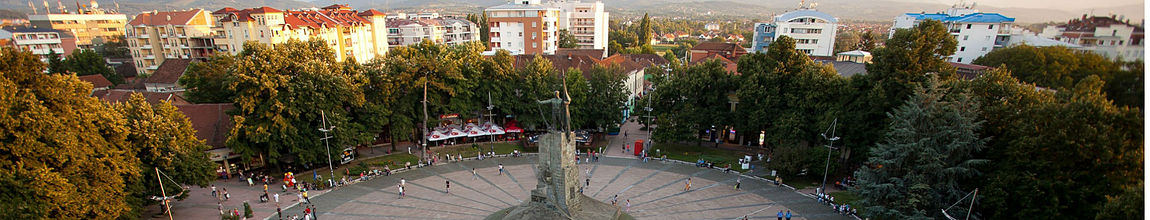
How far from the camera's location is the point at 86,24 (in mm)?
97562

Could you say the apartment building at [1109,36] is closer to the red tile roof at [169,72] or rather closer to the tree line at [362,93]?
the tree line at [362,93]

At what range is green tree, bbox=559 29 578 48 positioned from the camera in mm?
92625

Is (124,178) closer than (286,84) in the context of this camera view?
Yes

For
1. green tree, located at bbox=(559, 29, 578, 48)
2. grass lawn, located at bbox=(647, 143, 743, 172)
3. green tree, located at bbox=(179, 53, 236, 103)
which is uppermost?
green tree, located at bbox=(559, 29, 578, 48)

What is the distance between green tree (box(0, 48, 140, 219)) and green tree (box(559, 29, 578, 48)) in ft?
243

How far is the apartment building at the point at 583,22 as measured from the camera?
3957 inches

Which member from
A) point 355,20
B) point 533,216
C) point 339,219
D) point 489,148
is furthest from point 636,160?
point 355,20

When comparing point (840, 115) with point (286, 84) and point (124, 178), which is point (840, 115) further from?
point (124, 178)

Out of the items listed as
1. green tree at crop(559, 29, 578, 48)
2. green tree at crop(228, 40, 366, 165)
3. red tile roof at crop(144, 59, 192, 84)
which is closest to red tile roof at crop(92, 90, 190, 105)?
red tile roof at crop(144, 59, 192, 84)

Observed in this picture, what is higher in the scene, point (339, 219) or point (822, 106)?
point (822, 106)

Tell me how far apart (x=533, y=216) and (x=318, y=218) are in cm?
1218

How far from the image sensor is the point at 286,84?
1155 inches

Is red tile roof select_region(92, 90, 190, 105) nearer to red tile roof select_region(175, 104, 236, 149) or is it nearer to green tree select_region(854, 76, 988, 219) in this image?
red tile roof select_region(175, 104, 236, 149)

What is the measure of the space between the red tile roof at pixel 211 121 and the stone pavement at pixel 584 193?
614 centimetres
